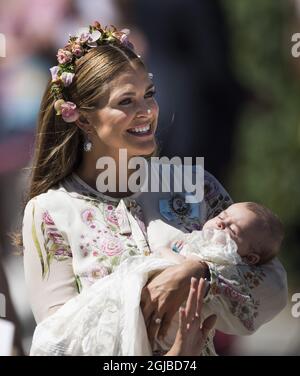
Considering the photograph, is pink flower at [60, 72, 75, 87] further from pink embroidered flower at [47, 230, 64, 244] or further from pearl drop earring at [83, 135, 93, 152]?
pink embroidered flower at [47, 230, 64, 244]

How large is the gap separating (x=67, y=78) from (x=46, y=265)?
55 centimetres

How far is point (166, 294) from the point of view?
7.29 feet

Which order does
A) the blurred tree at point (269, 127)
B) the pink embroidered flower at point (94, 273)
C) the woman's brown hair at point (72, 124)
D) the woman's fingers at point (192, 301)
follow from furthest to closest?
the blurred tree at point (269, 127) → the woman's brown hair at point (72, 124) → the pink embroidered flower at point (94, 273) → the woman's fingers at point (192, 301)

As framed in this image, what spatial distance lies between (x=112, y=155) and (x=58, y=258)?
1.12ft

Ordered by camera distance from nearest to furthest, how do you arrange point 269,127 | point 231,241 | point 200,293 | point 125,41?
point 200,293 → point 231,241 → point 125,41 → point 269,127

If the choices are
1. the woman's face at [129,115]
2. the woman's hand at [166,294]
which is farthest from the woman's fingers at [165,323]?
the woman's face at [129,115]

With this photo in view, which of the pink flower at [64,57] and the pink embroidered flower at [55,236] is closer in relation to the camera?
the pink embroidered flower at [55,236]

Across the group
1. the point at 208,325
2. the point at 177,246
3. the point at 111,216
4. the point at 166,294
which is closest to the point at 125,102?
the point at 111,216

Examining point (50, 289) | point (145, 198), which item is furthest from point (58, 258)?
Answer: point (145, 198)

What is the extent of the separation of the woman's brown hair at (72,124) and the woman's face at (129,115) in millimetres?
29

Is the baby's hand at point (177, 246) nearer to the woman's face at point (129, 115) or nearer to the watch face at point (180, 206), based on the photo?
the watch face at point (180, 206)

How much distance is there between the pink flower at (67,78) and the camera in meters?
2.43

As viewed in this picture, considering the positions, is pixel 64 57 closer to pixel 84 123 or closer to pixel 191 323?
pixel 84 123
